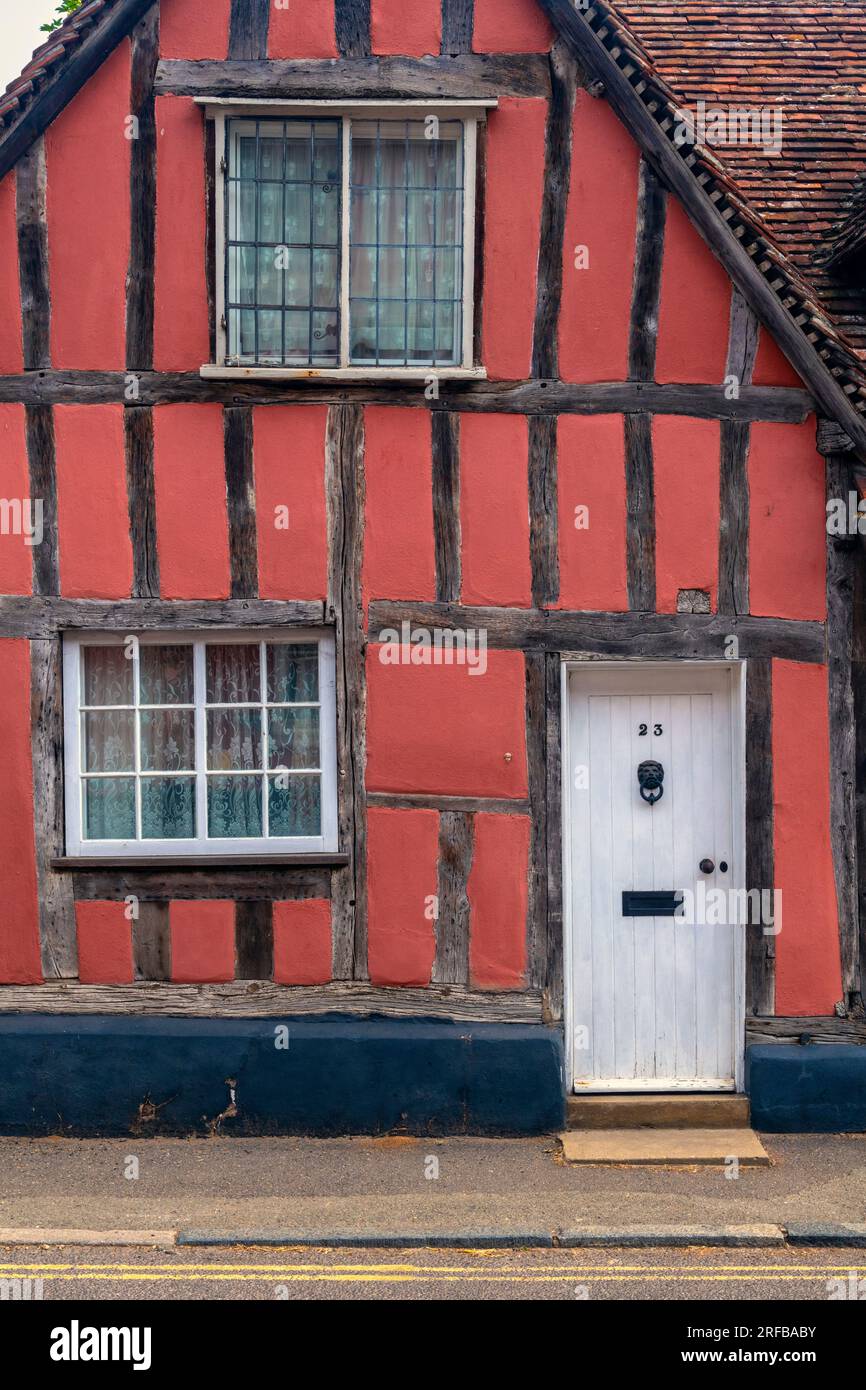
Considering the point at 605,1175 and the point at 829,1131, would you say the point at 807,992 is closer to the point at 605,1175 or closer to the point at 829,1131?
the point at 829,1131

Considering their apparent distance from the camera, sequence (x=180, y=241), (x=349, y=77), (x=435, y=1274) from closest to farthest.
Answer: (x=435, y=1274) < (x=349, y=77) < (x=180, y=241)

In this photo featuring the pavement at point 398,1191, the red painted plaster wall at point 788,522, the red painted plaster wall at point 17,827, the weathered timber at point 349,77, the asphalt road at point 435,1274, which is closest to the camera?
the asphalt road at point 435,1274

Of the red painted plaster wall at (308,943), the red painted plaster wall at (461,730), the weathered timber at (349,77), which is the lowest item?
the red painted plaster wall at (308,943)

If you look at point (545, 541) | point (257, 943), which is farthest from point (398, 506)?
point (257, 943)

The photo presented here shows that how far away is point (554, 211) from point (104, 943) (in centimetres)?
468

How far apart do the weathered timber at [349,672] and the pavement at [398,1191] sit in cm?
111

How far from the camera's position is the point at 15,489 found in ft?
28.2

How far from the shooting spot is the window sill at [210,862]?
27.9 feet

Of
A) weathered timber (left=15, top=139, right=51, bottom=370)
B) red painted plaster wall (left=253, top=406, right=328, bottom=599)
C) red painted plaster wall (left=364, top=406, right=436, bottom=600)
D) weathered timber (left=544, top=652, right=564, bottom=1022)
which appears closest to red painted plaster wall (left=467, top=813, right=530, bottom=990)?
weathered timber (left=544, top=652, right=564, bottom=1022)

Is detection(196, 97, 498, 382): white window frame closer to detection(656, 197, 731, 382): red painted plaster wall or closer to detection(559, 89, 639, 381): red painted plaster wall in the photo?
detection(559, 89, 639, 381): red painted plaster wall

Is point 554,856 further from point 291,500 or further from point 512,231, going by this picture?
point 512,231

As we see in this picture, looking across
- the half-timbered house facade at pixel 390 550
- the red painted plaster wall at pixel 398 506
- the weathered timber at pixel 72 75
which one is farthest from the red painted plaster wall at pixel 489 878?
the weathered timber at pixel 72 75

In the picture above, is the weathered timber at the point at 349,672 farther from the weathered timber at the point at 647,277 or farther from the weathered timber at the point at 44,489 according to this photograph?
the weathered timber at the point at 647,277

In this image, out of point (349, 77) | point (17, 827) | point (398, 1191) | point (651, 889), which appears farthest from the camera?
point (651, 889)
